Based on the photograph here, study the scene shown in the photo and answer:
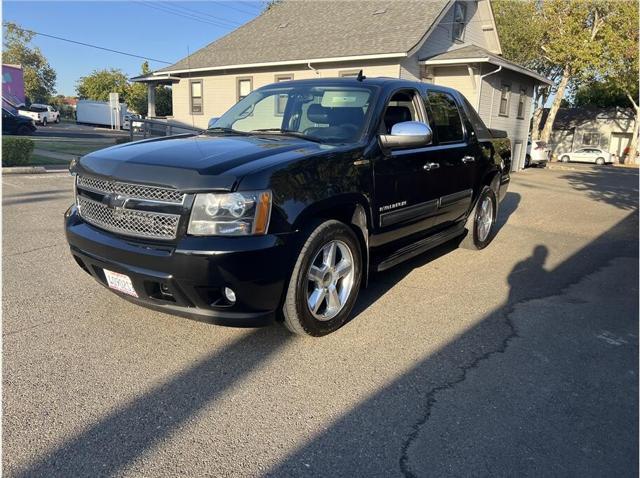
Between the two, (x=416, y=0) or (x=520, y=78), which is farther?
(x=520, y=78)

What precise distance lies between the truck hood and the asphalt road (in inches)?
46.3

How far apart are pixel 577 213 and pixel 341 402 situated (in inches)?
355

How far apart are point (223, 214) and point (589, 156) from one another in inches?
1737

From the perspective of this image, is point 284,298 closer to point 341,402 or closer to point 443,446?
point 341,402

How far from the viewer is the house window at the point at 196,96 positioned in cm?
2273

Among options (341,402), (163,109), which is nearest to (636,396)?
(341,402)

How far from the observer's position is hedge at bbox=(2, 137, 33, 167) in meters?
12.4

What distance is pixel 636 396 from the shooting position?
3.25 metres

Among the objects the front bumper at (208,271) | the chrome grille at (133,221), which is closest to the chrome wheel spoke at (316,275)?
the front bumper at (208,271)

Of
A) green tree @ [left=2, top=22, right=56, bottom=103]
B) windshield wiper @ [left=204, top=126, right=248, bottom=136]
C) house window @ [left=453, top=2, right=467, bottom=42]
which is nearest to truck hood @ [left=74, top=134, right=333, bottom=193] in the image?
windshield wiper @ [left=204, top=126, right=248, bottom=136]

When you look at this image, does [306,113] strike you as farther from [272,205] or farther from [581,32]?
[581,32]

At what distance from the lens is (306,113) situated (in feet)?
15.3

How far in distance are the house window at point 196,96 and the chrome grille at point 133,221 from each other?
20260 millimetres

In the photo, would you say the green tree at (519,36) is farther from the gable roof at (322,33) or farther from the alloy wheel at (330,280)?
the alloy wheel at (330,280)
